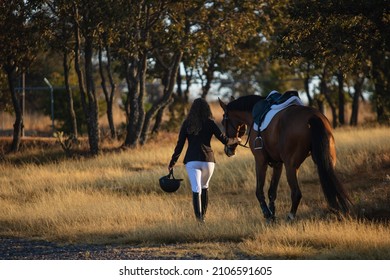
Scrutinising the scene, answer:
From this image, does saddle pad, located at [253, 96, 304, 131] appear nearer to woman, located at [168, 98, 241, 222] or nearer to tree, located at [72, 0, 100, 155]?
woman, located at [168, 98, 241, 222]

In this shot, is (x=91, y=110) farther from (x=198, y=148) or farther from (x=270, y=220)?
(x=270, y=220)

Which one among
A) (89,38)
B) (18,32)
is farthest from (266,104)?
(18,32)

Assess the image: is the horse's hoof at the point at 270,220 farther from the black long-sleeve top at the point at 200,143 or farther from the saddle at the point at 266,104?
the saddle at the point at 266,104

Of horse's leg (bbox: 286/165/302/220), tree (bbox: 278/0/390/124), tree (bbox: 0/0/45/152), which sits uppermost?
tree (bbox: 0/0/45/152)

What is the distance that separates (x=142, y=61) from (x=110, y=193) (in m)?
9.68

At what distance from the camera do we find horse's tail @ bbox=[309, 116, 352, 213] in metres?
11.7

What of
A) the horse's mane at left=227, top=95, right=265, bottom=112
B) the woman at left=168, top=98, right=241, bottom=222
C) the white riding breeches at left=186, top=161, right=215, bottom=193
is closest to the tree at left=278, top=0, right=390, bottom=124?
the horse's mane at left=227, top=95, right=265, bottom=112

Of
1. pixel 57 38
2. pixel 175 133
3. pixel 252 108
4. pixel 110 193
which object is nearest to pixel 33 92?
pixel 175 133

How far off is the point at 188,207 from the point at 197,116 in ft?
10.7

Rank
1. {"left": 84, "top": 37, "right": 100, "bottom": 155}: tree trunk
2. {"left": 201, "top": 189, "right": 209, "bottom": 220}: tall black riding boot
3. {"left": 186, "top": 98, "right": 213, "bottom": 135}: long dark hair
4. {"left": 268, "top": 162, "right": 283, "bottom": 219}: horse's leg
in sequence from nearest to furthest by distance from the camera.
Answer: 1. {"left": 186, "top": 98, "right": 213, "bottom": 135}: long dark hair
2. {"left": 268, "top": 162, "right": 283, "bottom": 219}: horse's leg
3. {"left": 201, "top": 189, "right": 209, "bottom": 220}: tall black riding boot
4. {"left": 84, "top": 37, "right": 100, "bottom": 155}: tree trunk

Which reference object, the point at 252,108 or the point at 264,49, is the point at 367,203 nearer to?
the point at 252,108

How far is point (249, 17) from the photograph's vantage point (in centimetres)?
2616

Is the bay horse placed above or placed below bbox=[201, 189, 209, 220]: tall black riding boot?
Result: above

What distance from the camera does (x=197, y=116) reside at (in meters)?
12.9
